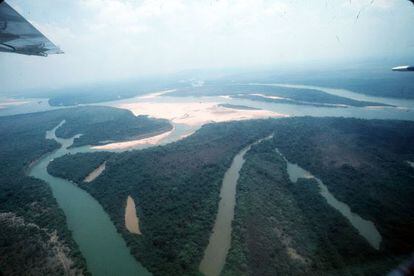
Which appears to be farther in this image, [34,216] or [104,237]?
[34,216]

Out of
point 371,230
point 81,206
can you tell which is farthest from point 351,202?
point 81,206

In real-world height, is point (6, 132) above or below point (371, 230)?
above

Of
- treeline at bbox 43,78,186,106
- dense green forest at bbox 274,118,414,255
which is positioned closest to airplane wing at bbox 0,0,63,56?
dense green forest at bbox 274,118,414,255

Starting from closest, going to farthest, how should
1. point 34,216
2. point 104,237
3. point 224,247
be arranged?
point 224,247, point 104,237, point 34,216

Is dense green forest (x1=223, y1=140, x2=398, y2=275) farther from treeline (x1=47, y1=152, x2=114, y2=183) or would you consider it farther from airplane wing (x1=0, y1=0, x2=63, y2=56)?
treeline (x1=47, y1=152, x2=114, y2=183)

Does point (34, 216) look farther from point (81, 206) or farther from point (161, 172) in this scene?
point (161, 172)

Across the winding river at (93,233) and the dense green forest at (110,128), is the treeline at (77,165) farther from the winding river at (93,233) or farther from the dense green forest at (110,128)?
the dense green forest at (110,128)

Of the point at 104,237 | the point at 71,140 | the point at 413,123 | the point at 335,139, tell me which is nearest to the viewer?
the point at 104,237
